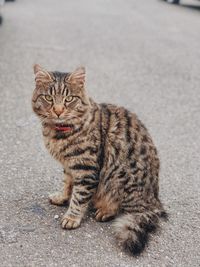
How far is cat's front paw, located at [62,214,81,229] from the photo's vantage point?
3553mm

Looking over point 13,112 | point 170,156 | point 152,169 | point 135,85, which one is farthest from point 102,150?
point 135,85

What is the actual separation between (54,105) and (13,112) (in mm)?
2596

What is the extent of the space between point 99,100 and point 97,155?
10.3 feet

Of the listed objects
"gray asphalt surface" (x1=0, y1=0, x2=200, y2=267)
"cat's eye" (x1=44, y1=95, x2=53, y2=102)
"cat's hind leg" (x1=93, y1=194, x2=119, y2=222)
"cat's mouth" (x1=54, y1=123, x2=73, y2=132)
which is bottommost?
"gray asphalt surface" (x1=0, y1=0, x2=200, y2=267)

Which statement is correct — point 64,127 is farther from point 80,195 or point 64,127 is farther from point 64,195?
point 64,195

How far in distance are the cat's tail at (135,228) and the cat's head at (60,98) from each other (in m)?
0.78

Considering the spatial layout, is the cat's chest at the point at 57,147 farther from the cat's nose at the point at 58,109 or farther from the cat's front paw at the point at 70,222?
the cat's front paw at the point at 70,222

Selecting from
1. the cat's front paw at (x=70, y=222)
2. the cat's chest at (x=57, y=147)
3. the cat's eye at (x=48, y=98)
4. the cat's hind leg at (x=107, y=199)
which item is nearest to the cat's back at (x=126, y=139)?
the cat's hind leg at (x=107, y=199)

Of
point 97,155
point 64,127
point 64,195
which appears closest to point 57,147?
point 64,127

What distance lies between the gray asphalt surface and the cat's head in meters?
0.79

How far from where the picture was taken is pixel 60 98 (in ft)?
11.3

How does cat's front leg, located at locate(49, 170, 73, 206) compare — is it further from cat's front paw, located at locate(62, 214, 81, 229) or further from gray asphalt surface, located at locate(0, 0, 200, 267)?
cat's front paw, located at locate(62, 214, 81, 229)

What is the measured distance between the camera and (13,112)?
5918 millimetres

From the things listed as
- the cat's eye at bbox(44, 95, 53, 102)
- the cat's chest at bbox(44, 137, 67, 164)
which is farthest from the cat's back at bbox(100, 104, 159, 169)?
the cat's eye at bbox(44, 95, 53, 102)
